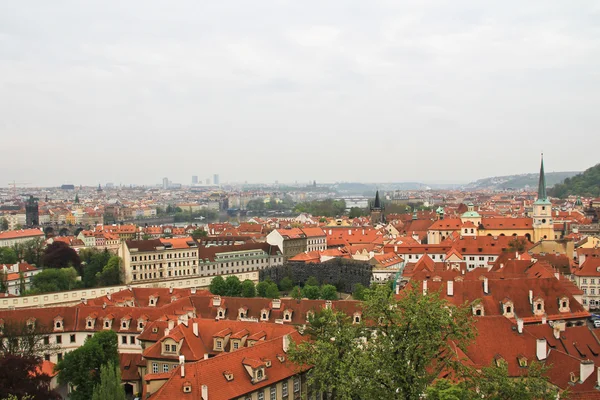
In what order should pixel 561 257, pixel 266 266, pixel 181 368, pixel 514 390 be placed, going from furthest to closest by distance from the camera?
pixel 266 266, pixel 561 257, pixel 181 368, pixel 514 390

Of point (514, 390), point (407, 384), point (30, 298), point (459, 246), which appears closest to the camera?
point (514, 390)

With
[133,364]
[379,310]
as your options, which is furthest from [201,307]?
[379,310]

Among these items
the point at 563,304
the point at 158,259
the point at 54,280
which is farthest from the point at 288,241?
the point at 563,304

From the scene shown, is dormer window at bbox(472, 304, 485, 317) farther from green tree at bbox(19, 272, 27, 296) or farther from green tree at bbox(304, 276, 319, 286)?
green tree at bbox(19, 272, 27, 296)

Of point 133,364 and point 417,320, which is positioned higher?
point 417,320

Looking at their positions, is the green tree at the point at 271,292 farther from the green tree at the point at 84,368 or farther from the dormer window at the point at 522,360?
the dormer window at the point at 522,360

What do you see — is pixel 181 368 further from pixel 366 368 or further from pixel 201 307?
pixel 201 307

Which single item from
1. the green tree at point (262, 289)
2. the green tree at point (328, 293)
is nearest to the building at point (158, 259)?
the green tree at point (262, 289)
